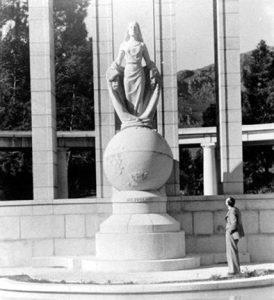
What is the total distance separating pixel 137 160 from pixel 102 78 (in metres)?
3.91

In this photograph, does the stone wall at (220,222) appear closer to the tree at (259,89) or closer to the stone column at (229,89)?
the stone column at (229,89)

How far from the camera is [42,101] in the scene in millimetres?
20453

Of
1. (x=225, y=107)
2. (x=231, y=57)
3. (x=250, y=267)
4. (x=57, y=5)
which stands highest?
(x=57, y=5)

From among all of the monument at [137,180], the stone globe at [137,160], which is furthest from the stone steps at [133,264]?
the stone globe at [137,160]

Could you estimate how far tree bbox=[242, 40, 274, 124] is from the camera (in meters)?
49.3

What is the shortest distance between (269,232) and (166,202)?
3112 millimetres

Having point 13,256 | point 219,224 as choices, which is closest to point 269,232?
point 219,224

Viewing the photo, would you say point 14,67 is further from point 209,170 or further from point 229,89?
point 229,89

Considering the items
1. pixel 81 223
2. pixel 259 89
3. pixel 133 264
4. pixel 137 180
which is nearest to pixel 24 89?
pixel 259 89

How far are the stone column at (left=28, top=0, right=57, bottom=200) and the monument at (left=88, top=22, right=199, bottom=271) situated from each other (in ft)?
7.76

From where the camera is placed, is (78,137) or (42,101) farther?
(78,137)

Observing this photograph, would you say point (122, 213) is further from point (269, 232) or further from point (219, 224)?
point (269, 232)

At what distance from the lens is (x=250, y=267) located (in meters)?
17.2

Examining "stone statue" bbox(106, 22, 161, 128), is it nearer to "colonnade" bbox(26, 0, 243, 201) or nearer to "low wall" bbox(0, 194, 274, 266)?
"colonnade" bbox(26, 0, 243, 201)
